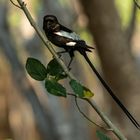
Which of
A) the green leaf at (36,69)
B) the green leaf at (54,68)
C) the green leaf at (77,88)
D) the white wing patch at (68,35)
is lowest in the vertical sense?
the green leaf at (77,88)

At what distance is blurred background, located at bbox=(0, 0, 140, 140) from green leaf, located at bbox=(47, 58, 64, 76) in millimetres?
3907

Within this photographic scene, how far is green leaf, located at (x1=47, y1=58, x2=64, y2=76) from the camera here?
1434 millimetres

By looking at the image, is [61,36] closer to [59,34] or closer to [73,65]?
[59,34]

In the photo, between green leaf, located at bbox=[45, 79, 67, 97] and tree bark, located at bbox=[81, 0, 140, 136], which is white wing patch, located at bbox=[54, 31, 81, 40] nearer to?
green leaf, located at bbox=[45, 79, 67, 97]

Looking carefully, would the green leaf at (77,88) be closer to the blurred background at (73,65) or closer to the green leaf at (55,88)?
the green leaf at (55,88)

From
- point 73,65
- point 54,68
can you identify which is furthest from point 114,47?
point 54,68

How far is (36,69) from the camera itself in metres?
1.41

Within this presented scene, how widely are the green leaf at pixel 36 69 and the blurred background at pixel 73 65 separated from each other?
3933 millimetres

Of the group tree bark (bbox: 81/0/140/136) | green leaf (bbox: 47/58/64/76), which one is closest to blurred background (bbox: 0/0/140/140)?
tree bark (bbox: 81/0/140/136)

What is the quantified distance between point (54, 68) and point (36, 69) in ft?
0.17

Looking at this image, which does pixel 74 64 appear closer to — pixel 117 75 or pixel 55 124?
pixel 55 124

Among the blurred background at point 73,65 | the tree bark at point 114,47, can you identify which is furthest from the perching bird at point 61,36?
the tree bark at point 114,47

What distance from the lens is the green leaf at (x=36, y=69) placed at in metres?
1.41

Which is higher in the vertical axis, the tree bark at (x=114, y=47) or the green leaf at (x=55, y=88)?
the green leaf at (x=55, y=88)
